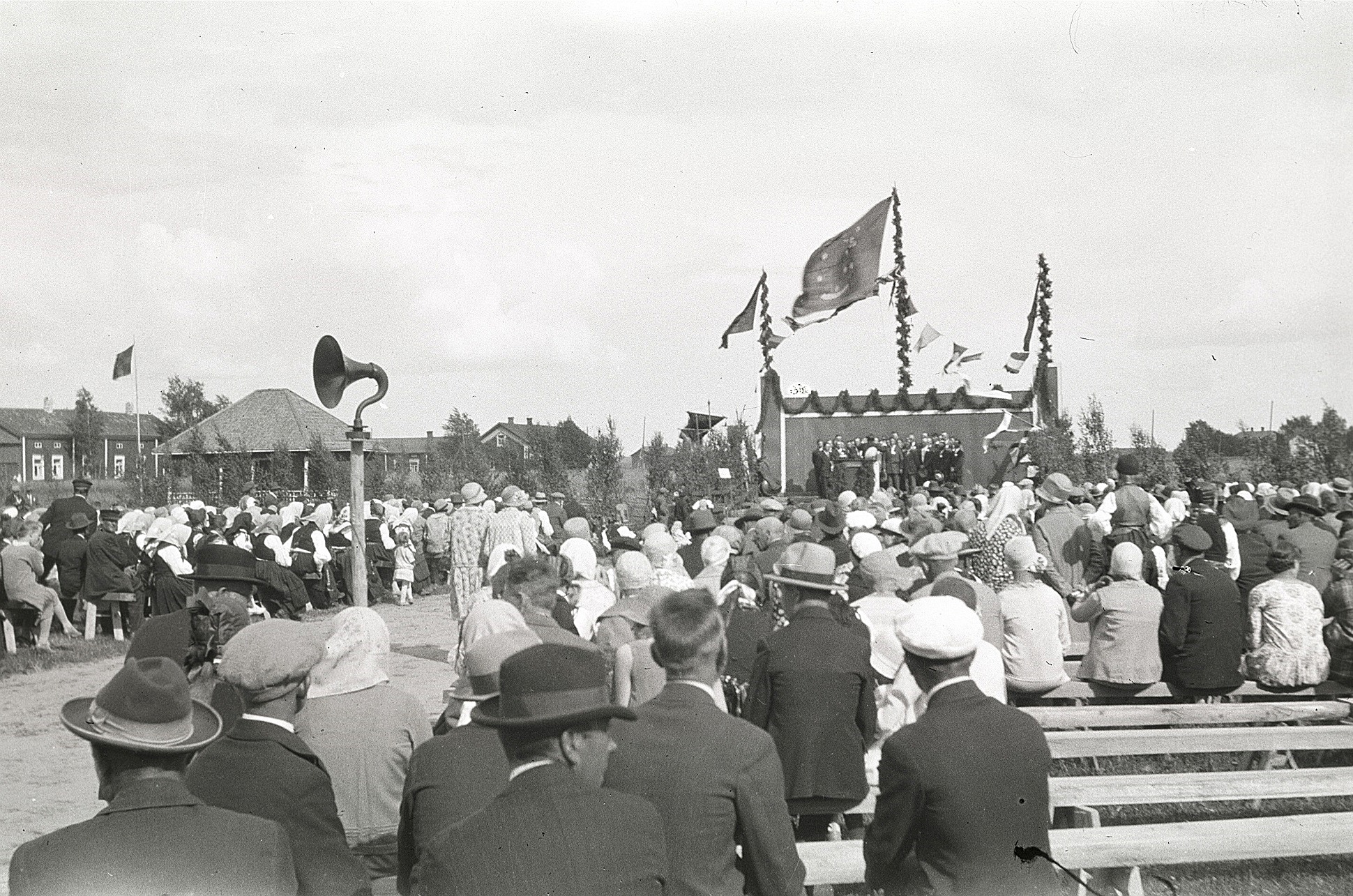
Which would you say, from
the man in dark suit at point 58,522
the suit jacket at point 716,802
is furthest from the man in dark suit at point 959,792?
the man in dark suit at point 58,522

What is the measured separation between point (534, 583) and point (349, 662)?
1436mm

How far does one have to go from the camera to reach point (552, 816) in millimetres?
2434

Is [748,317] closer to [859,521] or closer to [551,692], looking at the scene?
[859,521]

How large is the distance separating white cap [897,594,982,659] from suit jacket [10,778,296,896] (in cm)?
181

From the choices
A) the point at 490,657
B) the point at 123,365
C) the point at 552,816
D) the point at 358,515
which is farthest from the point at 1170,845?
the point at 123,365

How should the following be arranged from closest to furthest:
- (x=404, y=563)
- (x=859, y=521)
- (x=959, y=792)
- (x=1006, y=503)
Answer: (x=959, y=792) < (x=859, y=521) < (x=1006, y=503) < (x=404, y=563)

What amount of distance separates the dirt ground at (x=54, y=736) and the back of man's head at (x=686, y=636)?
1697 millimetres

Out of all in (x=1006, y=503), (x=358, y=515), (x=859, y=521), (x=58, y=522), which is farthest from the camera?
(x=58, y=522)

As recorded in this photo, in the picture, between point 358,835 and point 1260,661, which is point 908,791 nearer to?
point 358,835

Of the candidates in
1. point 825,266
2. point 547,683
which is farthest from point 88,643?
point 825,266

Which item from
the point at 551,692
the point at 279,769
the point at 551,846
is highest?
the point at 551,692

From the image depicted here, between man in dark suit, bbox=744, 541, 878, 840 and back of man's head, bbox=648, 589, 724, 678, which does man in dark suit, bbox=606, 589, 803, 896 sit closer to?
back of man's head, bbox=648, 589, 724, 678

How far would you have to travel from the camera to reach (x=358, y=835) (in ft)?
14.1

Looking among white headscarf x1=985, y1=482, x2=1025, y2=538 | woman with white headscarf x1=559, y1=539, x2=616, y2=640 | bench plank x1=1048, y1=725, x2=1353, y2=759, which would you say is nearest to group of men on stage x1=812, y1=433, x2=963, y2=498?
white headscarf x1=985, y1=482, x2=1025, y2=538
